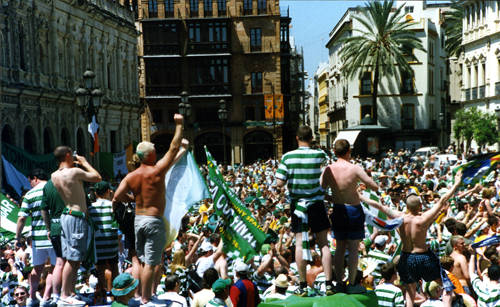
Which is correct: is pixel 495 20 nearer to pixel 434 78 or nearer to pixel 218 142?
pixel 434 78

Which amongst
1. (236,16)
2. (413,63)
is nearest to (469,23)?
(413,63)

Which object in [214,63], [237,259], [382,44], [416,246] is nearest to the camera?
[416,246]

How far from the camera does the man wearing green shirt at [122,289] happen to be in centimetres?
757

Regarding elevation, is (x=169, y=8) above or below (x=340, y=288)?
above

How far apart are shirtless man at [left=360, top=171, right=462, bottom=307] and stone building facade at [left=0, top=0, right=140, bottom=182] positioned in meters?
25.0

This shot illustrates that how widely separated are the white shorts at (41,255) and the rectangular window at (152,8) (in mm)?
55116

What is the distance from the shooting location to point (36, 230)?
939cm

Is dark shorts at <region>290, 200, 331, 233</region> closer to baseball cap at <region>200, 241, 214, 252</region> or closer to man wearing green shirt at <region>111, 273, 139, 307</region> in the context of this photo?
man wearing green shirt at <region>111, 273, 139, 307</region>

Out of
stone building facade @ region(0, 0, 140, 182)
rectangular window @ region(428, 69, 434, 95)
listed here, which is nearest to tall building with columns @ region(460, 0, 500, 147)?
rectangular window @ region(428, 69, 434, 95)

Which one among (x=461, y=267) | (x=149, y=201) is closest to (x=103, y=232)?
(x=149, y=201)

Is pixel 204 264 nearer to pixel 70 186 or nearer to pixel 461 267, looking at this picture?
pixel 70 186

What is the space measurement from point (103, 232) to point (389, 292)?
3.65m

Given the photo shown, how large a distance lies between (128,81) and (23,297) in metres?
43.5

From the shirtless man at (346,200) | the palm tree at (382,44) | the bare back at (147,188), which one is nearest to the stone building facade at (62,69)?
the palm tree at (382,44)
